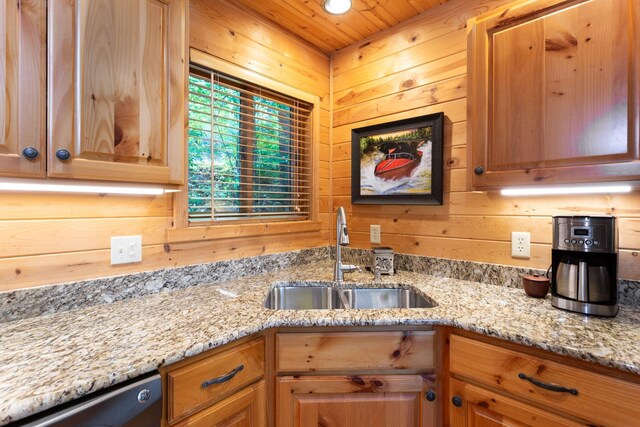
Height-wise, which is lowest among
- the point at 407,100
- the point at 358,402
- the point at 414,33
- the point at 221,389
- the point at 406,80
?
the point at 358,402

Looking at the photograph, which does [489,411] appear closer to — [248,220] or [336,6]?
[248,220]

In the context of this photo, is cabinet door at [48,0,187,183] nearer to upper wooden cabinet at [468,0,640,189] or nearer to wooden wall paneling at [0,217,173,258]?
wooden wall paneling at [0,217,173,258]

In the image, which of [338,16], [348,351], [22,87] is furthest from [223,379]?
[338,16]

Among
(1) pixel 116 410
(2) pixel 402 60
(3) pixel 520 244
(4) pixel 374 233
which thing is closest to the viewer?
(1) pixel 116 410

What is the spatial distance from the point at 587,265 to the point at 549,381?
0.46 meters

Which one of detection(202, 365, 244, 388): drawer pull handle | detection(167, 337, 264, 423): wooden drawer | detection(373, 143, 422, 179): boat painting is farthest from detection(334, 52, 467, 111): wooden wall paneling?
detection(202, 365, 244, 388): drawer pull handle

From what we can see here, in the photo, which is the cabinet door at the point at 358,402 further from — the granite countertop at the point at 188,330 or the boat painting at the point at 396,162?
the boat painting at the point at 396,162

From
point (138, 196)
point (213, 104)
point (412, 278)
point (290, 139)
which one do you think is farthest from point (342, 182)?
point (138, 196)

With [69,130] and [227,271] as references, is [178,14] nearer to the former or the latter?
[69,130]

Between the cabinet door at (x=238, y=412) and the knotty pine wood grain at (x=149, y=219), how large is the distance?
0.70 m

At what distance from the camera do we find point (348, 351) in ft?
3.96

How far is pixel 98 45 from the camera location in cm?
103

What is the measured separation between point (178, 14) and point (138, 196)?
742 millimetres

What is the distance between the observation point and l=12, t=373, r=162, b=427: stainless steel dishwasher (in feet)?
2.32
